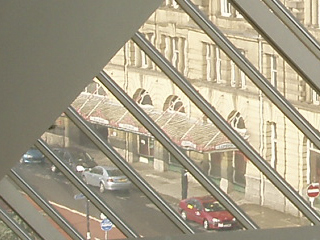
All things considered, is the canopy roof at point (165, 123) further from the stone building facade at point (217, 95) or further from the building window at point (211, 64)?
the building window at point (211, 64)

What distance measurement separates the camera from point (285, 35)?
1922 millimetres

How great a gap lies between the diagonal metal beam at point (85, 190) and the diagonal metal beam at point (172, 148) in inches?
23.0

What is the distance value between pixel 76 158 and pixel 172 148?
0.98 meters

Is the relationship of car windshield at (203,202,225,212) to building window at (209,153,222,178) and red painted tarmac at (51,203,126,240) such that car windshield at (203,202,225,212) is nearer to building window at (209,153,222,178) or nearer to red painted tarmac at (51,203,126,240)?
building window at (209,153,222,178)

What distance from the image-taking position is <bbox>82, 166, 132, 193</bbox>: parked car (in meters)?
3.40

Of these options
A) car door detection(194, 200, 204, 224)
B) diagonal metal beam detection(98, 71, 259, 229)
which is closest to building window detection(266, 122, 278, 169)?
car door detection(194, 200, 204, 224)

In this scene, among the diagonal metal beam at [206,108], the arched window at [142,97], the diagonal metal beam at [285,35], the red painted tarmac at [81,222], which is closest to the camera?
the diagonal metal beam at [285,35]

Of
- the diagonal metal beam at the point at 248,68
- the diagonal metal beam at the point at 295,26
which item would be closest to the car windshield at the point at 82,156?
the diagonal metal beam at the point at 248,68

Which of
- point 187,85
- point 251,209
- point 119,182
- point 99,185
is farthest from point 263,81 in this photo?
point 119,182

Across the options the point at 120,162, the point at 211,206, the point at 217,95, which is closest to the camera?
the point at 120,162

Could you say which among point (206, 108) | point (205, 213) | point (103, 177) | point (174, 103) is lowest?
point (205, 213)

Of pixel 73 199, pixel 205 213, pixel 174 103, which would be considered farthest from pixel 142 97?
pixel 73 199

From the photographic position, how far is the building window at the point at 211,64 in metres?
3.35

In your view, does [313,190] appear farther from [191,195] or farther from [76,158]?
[76,158]
